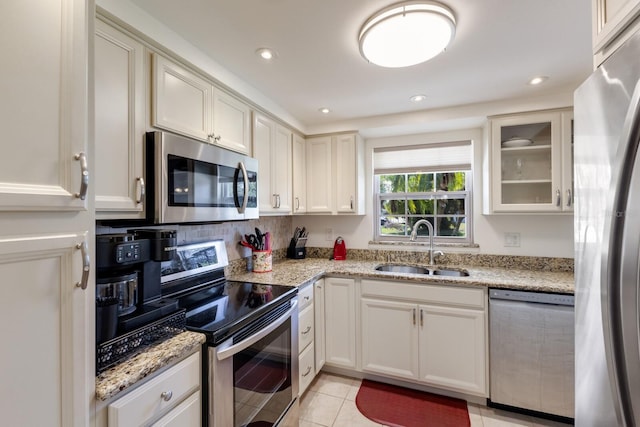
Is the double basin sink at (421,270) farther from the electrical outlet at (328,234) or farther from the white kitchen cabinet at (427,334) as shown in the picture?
the electrical outlet at (328,234)

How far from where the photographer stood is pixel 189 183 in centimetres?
147

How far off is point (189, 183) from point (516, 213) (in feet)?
8.03

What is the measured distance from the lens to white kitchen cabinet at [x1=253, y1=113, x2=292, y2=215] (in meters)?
2.23

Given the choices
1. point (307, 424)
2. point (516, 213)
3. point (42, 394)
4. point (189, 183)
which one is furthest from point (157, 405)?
point (516, 213)

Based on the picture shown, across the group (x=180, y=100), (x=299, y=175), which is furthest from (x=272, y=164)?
(x=180, y=100)

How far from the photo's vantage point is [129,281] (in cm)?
104

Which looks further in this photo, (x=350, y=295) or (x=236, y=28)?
(x=350, y=295)

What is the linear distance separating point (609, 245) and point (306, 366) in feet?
6.50

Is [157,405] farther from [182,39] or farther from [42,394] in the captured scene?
[182,39]

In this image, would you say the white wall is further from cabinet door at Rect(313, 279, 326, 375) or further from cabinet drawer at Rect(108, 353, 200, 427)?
cabinet drawer at Rect(108, 353, 200, 427)

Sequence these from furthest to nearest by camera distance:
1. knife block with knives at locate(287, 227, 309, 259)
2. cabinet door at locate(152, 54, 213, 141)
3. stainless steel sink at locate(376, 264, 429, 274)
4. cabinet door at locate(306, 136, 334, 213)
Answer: knife block with knives at locate(287, 227, 309, 259) → cabinet door at locate(306, 136, 334, 213) → stainless steel sink at locate(376, 264, 429, 274) → cabinet door at locate(152, 54, 213, 141)

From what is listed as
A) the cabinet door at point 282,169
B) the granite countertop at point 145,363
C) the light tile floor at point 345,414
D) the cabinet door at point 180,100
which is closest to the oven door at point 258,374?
the granite countertop at point 145,363

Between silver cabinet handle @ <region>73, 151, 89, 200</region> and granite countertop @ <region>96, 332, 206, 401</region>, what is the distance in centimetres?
55

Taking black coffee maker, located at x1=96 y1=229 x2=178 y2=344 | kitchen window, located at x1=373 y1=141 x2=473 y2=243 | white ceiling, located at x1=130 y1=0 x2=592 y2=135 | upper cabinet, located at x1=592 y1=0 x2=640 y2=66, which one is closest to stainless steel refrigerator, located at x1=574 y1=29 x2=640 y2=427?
upper cabinet, located at x1=592 y1=0 x2=640 y2=66
